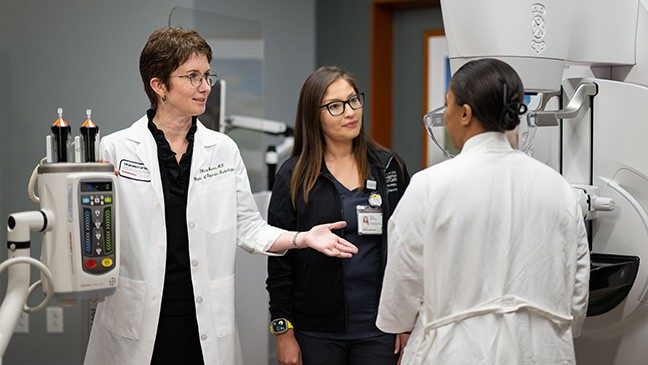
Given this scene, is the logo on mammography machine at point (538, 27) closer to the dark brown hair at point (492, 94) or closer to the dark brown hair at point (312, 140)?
the dark brown hair at point (492, 94)

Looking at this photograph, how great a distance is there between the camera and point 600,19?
251cm

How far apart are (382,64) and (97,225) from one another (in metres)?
3.46

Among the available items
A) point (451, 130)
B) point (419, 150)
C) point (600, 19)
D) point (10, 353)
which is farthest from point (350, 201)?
point (419, 150)

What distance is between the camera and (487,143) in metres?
1.87

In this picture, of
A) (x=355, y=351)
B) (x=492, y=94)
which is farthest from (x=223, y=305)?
(x=492, y=94)

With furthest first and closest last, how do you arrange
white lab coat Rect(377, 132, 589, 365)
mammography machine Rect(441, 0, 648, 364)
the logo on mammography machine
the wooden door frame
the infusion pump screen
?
1. the wooden door frame
2. mammography machine Rect(441, 0, 648, 364)
3. the logo on mammography machine
4. the infusion pump screen
5. white lab coat Rect(377, 132, 589, 365)

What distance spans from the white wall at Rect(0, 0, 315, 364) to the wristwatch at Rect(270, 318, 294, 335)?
93 centimetres

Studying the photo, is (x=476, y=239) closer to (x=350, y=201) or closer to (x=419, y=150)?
(x=350, y=201)

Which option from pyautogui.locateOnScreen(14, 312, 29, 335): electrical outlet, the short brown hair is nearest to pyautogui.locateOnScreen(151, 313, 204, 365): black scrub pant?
the short brown hair

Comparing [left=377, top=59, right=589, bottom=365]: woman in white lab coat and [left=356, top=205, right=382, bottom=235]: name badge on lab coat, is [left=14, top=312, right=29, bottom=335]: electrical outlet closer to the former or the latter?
[left=356, top=205, right=382, bottom=235]: name badge on lab coat

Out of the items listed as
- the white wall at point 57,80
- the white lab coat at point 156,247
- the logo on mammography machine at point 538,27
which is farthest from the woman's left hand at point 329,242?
the white wall at point 57,80

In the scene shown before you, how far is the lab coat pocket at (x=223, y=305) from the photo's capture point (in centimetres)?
234

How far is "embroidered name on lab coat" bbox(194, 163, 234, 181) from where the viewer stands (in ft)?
7.71

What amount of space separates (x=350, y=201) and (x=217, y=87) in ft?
5.34
